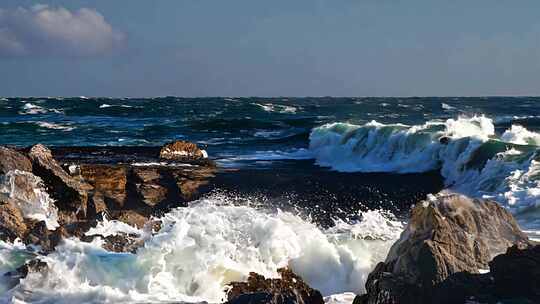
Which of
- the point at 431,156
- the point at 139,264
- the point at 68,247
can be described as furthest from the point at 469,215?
the point at 431,156

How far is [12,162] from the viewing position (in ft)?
34.7

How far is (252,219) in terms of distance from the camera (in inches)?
333

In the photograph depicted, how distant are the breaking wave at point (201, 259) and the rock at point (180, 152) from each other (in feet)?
31.0

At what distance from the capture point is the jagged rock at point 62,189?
1062 centimetres

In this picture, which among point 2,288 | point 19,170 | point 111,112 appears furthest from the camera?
point 111,112

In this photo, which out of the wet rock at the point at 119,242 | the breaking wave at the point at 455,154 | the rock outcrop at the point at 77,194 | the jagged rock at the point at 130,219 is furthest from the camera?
the breaking wave at the point at 455,154

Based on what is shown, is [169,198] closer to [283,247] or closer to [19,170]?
[19,170]

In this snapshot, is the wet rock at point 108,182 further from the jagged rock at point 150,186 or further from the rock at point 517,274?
the rock at point 517,274

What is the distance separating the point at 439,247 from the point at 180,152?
1320cm

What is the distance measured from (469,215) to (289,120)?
110ft

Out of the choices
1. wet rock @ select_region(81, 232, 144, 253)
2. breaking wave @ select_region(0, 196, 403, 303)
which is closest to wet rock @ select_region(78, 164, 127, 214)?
breaking wave @ select_region(0, 196, 403, 303)

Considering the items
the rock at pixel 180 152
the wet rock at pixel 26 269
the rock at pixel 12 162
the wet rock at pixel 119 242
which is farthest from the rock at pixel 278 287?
the rock at pixel 180 152

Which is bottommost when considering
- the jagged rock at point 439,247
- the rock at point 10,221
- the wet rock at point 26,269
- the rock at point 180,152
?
the rock at point 180,152

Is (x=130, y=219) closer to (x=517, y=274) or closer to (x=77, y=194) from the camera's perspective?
(x=77, y=194)
